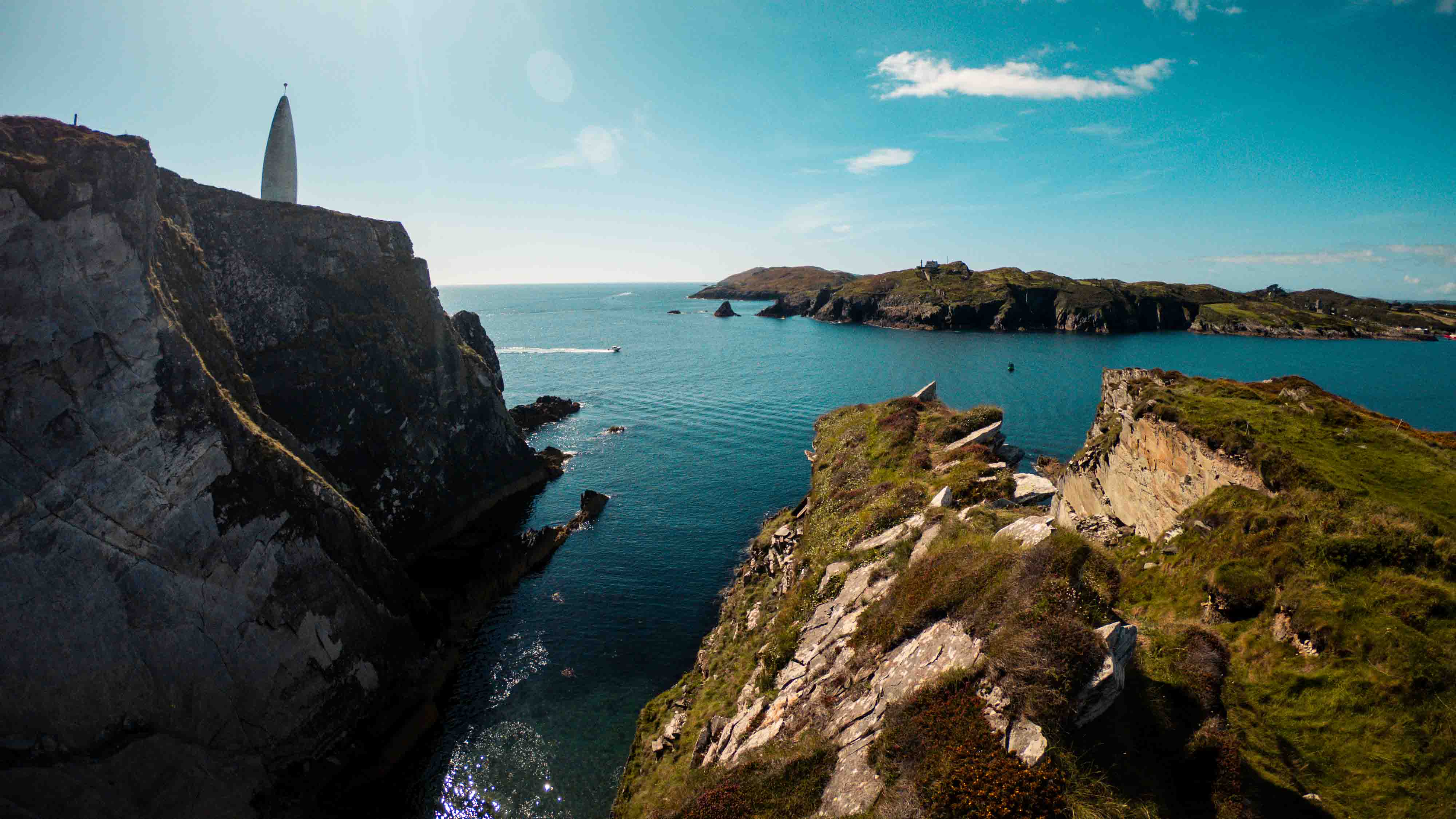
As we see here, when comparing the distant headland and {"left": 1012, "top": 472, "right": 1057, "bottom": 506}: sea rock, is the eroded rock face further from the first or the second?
the distant headland

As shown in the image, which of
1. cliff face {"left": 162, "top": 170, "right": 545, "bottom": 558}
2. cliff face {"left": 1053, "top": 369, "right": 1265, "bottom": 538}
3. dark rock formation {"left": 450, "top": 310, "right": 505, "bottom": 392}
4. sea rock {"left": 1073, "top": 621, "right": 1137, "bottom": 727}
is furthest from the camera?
dark rock formation {"left": 450, "top": 310, "right": 505, "bottom": 392}

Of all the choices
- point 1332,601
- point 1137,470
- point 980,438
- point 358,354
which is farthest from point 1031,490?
point 358,354

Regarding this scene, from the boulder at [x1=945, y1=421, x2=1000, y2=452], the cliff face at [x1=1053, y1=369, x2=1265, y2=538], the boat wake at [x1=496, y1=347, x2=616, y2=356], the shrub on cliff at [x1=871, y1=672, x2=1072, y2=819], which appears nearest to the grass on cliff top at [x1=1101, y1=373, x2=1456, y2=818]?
the cliff face at [x1=1053, y1=369, x2=1265, y2=538]

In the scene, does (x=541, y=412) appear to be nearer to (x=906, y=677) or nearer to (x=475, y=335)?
(x=475, y=335)

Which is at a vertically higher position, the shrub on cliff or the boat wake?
the boat wake

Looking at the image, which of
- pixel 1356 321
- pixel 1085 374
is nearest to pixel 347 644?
pixel 1085 374

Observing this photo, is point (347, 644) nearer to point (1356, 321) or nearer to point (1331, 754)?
point (1331, 754)
